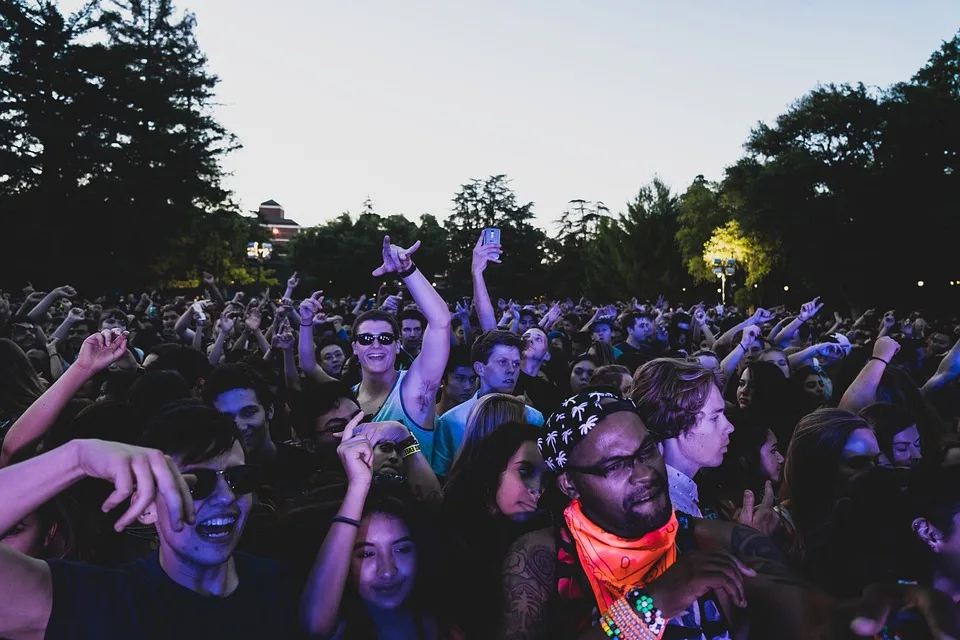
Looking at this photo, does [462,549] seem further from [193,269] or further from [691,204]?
[691,204]

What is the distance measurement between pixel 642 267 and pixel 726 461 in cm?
5699

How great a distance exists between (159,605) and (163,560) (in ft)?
0.58

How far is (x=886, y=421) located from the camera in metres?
4.28

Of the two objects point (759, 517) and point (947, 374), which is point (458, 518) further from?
point (947, 374)

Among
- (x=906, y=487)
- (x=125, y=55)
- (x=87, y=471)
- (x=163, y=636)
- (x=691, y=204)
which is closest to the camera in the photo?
(x=87, y=471)

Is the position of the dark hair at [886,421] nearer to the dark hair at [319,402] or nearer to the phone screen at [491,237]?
the phone screen at [491,237]

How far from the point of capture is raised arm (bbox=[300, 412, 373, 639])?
2387 mm

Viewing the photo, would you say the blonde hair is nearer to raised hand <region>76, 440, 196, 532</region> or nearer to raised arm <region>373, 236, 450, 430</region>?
raised arm <region>373, 236, 450, 430</region>

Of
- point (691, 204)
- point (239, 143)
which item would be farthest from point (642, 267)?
point (239, 143)

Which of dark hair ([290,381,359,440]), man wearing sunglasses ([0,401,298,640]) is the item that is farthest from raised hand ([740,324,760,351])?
man wearing sunglasses ([0,401,298,640])

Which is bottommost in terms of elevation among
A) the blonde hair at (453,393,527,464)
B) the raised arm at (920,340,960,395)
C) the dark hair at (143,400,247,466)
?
the raised arm at (920,340,960,395)

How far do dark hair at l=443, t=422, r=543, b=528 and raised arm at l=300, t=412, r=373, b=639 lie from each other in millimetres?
744

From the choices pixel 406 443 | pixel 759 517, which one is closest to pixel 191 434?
pixel 406 443

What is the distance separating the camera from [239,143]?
41.4 metres
